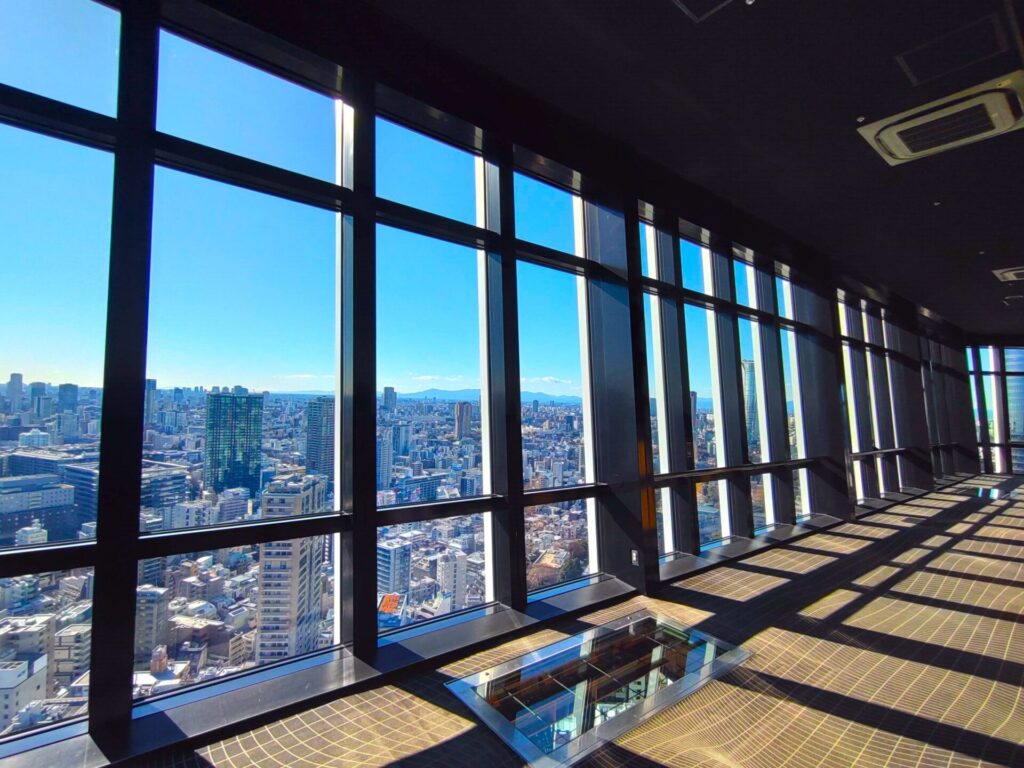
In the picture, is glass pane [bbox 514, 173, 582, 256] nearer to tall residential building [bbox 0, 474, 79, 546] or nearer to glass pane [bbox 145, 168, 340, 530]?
glass pane [bbox 145, 168, 340, 530]

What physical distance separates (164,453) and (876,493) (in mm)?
9215

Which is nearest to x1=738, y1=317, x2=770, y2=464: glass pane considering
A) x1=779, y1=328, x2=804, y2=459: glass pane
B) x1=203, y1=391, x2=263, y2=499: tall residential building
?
x1=779, y1=328, x2=804, y2=459: glass pane

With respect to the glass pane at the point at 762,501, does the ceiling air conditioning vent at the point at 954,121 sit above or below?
above

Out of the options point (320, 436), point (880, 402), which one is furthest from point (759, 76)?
point (880, 402)

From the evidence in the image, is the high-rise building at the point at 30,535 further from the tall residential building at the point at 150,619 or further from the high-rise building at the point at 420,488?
the high-rise building at the point at 420,488

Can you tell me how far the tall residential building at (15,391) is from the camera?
1897 millimetres

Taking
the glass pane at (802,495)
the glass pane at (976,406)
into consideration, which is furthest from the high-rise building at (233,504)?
the glass pane at (976,406)

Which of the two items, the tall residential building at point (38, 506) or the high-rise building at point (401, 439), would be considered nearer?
the tall residential building at point (38, 506)

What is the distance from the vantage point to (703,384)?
4.97m

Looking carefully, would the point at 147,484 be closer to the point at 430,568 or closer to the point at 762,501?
the point at 430,568

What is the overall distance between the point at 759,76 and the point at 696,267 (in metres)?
2.29

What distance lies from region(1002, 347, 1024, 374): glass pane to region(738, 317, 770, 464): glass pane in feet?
35.4

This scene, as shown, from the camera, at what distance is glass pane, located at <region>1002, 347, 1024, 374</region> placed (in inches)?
459

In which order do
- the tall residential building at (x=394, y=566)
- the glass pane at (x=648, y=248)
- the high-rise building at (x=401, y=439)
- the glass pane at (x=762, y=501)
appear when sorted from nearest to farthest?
the tall residential building at (x=394, y=566) → the high-rise building at (x=401, y=439) → the glass pane at (x=648, y=248) → the glass pane at (x=762, y=501)
